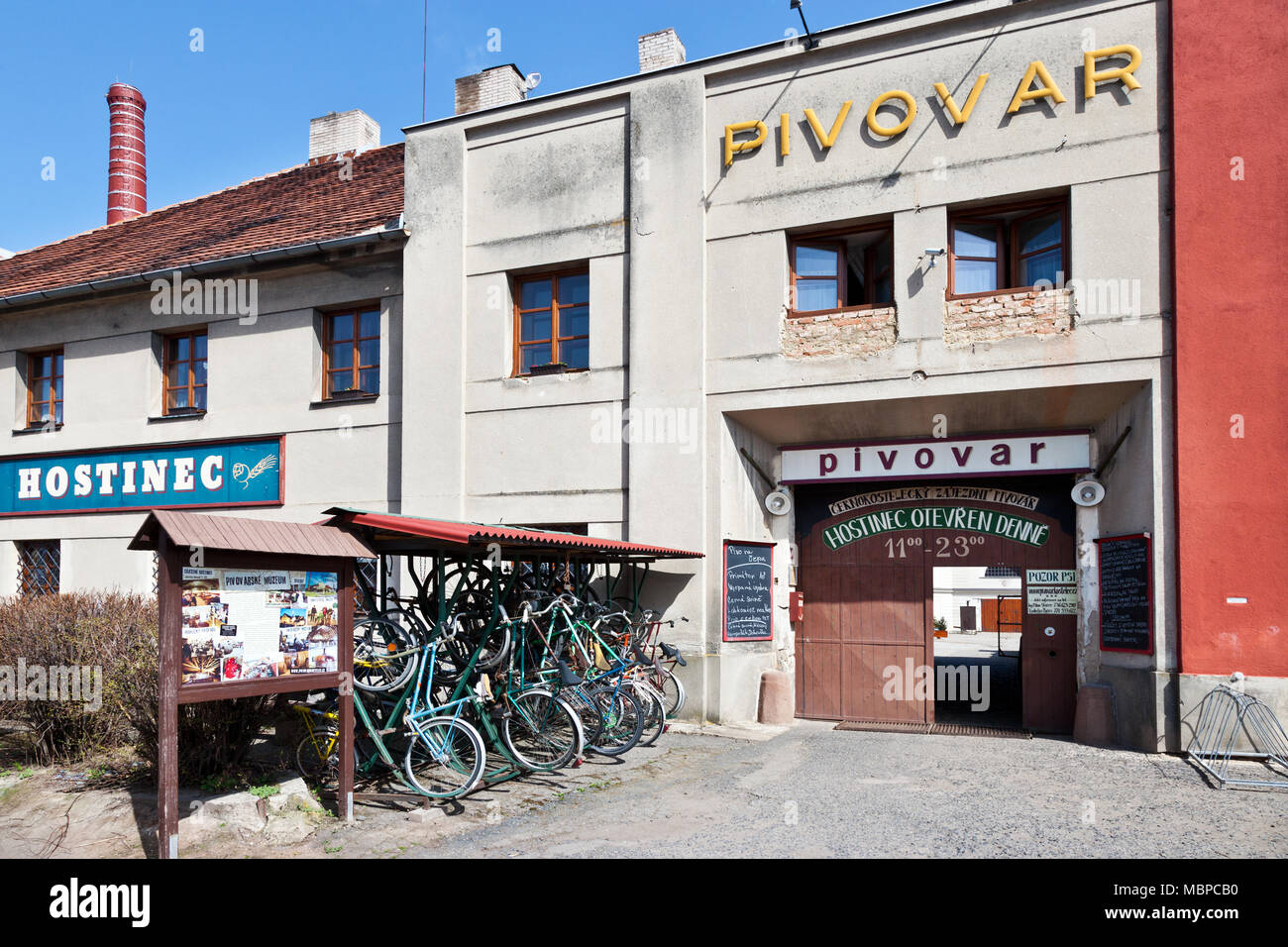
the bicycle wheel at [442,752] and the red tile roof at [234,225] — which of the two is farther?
the red tile roof at [234,225]

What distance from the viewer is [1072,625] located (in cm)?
1211

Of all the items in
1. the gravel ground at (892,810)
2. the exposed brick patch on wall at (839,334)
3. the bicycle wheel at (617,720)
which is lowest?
the gravel ground at (892,810)

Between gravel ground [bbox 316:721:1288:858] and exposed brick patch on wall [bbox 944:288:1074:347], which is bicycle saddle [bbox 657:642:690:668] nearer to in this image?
gravel ground [bbox 316:721:1288:858]

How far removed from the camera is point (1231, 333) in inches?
404

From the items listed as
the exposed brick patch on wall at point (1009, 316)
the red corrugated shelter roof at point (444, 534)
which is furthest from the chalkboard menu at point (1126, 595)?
the red corrugated shelter roof at point (444, 534)

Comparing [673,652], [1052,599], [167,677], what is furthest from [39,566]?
[1052,599]

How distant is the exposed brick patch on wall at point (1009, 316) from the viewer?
1105 centimetres

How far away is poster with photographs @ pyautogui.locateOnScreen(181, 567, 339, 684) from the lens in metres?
6.29

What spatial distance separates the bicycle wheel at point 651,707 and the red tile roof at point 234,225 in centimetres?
832

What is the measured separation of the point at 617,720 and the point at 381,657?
107 inches

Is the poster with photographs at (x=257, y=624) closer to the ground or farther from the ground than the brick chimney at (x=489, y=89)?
closer to the ground

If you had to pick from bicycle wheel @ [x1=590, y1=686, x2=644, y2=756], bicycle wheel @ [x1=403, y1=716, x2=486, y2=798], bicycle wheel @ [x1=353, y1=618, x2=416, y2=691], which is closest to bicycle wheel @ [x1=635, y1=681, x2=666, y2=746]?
bicycle wheel @ [x1=590, y1=686, x2=644, y2=756]

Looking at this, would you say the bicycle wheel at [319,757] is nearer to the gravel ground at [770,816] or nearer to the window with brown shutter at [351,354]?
the gravel ground at [770,816]

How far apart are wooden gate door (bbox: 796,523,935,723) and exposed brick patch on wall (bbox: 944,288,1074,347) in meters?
2.92
